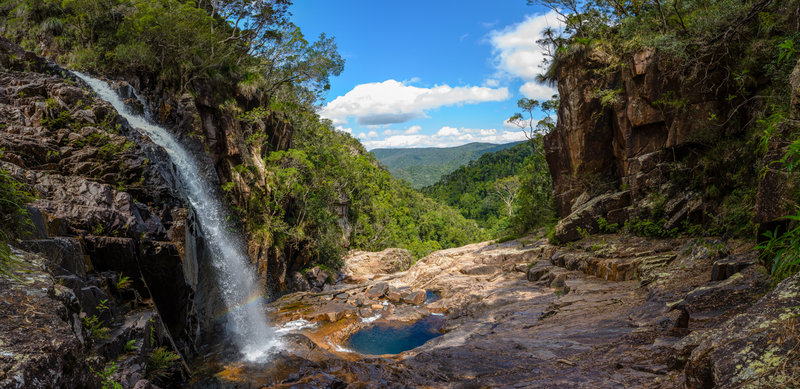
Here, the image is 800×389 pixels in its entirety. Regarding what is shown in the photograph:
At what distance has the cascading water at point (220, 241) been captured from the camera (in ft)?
47.5

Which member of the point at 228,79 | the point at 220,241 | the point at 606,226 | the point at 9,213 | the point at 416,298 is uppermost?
the point at 228,79

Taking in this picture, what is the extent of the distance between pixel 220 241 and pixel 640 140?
19118 mm

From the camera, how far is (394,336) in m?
15.3

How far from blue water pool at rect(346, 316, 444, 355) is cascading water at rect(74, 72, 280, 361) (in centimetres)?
342

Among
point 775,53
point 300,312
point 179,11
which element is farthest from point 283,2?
point 775,53

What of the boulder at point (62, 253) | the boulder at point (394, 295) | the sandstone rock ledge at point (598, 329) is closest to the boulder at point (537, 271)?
the sandstone rock ledge at point (598, 329)

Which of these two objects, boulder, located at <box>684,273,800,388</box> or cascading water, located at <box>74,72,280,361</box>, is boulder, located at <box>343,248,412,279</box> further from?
boulder, located at <box>684,273,800,388</box>

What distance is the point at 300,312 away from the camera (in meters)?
18.0

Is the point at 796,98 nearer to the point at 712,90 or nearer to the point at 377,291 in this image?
Answer: the point at 712,90

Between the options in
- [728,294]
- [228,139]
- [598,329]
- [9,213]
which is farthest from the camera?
[228,139]

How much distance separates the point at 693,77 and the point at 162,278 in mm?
18105

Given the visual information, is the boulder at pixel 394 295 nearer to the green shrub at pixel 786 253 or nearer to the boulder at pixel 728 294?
the boulder at pixel 728 294

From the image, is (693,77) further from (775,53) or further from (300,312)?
(300,312)

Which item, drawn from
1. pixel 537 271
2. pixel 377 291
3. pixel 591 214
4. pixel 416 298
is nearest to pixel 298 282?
pixel 377 291
